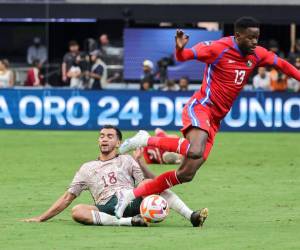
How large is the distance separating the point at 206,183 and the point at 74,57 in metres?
13.7

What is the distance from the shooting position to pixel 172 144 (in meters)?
12.8

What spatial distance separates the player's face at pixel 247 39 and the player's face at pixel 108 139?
1727 mm

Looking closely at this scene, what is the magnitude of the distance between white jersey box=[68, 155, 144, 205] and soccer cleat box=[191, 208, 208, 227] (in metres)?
0.87

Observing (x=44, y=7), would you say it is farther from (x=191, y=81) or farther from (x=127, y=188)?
(x=127, y=188)

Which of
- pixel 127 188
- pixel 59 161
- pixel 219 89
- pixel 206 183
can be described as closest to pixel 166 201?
pixel 127 188

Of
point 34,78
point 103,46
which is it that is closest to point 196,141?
point 34,78

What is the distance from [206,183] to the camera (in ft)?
58.2

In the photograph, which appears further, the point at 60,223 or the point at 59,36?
the point at 59,36

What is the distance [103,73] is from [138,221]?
57.8 feet

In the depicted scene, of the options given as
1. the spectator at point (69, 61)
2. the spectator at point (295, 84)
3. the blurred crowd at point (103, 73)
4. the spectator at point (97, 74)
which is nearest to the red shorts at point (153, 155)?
the blurred crowd at point (103, 73)

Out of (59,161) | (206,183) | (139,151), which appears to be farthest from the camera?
(59,161)

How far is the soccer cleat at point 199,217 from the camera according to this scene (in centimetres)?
1238

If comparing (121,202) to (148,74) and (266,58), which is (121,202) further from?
(148,74)

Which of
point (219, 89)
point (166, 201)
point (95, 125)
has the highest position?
point (219, 89)
